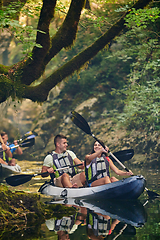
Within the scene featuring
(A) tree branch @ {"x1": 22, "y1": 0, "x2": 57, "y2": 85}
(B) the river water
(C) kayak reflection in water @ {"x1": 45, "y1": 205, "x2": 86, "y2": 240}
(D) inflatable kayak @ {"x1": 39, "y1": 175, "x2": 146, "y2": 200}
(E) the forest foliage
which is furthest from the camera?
(E) the forest foliage

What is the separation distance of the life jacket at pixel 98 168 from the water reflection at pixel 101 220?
539 millimetres

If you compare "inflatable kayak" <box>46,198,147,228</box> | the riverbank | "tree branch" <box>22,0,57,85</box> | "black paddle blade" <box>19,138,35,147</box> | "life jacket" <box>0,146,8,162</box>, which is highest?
"tree branch" <box>22,0,57,85</box>

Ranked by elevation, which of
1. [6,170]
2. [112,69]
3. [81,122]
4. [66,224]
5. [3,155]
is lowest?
[6,170]

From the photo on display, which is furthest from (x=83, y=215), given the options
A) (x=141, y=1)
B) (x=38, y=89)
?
(x=141, y=1)

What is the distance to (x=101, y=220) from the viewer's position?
4.58 metres

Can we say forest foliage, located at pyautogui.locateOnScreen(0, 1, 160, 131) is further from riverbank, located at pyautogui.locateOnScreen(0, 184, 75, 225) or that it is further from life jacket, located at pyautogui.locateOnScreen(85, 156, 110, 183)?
riverbank, located at pyautogui.locateOnScreen(0, 184, 75, 225)

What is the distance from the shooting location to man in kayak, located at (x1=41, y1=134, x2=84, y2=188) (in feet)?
21.3

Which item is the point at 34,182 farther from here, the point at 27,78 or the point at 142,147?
the point at 142,147

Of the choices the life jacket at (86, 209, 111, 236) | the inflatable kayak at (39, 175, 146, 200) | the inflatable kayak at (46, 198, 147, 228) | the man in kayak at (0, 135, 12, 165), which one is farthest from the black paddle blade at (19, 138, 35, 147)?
the life jacket at (86, 209, 111, 236)

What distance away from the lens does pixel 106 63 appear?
536 inches

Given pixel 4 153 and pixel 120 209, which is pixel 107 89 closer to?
pixel 4 153

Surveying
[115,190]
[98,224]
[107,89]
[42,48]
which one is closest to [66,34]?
[42,48]

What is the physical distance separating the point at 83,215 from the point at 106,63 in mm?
9731

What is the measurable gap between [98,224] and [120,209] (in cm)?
110
